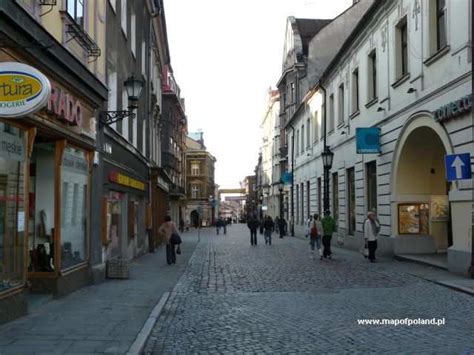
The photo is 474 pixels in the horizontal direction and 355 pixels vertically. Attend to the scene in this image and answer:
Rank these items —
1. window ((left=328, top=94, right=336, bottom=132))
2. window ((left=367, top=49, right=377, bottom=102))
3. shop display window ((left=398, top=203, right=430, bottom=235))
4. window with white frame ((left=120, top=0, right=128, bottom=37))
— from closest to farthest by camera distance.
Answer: window with white frame ((left=120, top=0, right=128, bottom=37)), shop display window ((left=398, top=203, right=430, bottom=235)), window ((left=367, top=49, right=377, bottom=102)), window ((left=328, top=94, right=336, bottom=132))

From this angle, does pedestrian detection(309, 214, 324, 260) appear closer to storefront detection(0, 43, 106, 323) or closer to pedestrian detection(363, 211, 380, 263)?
pedestrian detection(363, 211, 380, 263)

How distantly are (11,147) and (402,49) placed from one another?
→ 1524 centimetres

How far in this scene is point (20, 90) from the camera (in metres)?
6.94

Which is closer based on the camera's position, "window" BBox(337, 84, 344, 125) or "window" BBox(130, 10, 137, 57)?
"window" BBox(130, 10, 137, 57)

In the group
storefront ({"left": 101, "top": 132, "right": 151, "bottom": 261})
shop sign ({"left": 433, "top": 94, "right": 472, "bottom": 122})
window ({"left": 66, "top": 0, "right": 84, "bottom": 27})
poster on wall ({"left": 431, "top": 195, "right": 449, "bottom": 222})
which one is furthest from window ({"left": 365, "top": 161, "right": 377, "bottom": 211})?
window ({"left": 66, "top": 0, "right": 84, "bottom": 27})

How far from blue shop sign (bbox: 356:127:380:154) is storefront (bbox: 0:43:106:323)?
450 inches

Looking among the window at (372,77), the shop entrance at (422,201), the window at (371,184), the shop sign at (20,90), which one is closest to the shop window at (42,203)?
the shop sign at (20,90)

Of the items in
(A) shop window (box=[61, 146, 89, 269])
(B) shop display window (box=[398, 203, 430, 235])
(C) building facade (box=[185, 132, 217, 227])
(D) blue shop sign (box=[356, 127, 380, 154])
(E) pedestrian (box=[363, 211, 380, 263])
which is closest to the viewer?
(A) shop window (box=[61, 146, 89, 269])

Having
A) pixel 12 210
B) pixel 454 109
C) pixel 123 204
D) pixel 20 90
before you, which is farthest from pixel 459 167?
pixel 123 204

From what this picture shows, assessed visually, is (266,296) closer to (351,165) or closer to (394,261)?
(394,261)

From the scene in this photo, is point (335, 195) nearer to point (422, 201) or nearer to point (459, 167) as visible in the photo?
point (422, 201)

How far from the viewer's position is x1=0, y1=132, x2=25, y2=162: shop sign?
Result: 28.1 ft

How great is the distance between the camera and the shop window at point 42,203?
440 inches

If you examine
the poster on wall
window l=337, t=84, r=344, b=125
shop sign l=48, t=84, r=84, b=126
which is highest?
window l=337, t=84, r=344, b=125
